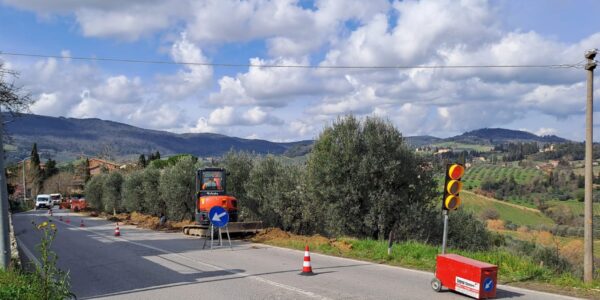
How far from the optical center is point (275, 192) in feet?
84.0

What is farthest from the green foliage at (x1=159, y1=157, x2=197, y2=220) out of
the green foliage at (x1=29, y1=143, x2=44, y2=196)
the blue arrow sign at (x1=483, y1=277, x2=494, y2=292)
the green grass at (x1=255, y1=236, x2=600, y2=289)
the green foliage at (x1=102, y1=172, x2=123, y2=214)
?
the green foliage at (x1=29, y1=143, x2=44, y2=196)

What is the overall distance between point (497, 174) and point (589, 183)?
106 meters

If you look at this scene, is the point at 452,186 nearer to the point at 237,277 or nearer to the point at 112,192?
the point at 237,277

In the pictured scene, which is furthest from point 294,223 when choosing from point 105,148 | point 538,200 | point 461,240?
point 105,148

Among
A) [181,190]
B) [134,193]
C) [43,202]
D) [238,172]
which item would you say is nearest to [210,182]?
[238,172]

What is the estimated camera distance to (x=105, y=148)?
344ft

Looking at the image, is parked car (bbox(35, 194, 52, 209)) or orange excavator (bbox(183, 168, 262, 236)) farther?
parked car (bbox(35, 194, 52, 209))

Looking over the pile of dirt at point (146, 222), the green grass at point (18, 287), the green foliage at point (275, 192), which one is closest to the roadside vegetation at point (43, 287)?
the green grass at point (18, 287)

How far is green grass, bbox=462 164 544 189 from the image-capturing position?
9878 cm

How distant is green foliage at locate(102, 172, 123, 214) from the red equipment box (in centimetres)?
5055

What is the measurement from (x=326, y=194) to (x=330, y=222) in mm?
1171

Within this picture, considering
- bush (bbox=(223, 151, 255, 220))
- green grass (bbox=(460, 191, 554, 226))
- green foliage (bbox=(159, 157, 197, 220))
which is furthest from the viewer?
green grass (bbox=(460, 191, 554, 226))

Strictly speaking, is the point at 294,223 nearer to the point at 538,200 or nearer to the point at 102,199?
the point at 102,199

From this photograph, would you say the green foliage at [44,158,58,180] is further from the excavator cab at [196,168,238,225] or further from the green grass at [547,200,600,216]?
the excavator cab at [196,168,238,225]
